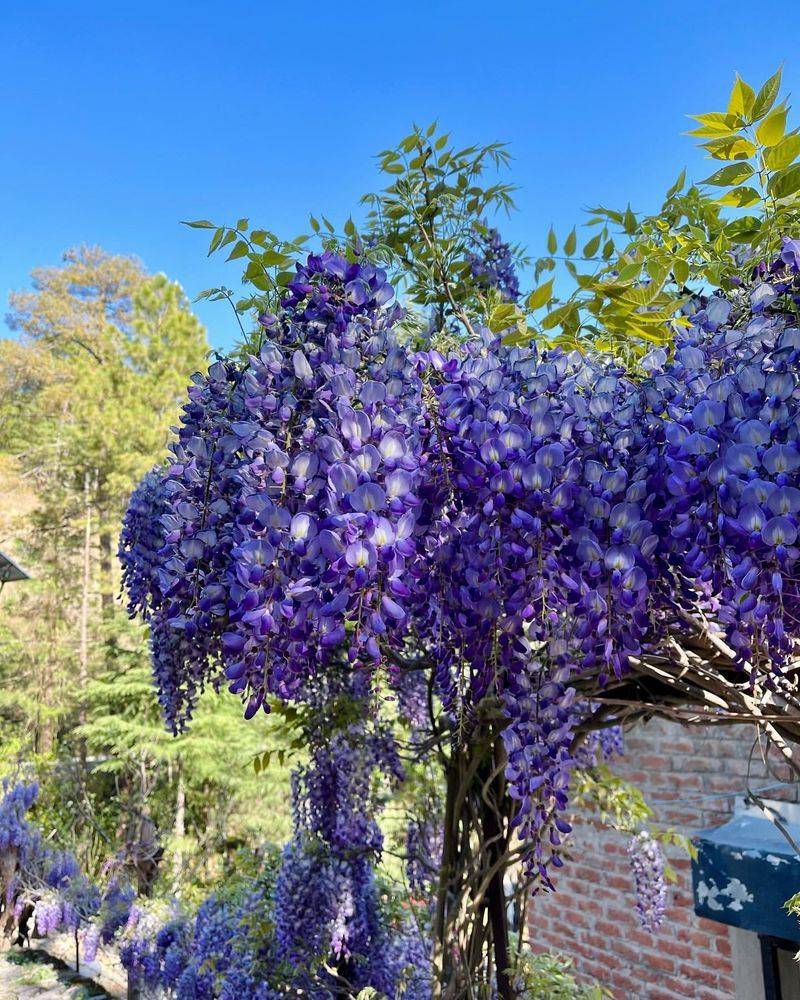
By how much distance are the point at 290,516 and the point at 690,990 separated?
3135mm

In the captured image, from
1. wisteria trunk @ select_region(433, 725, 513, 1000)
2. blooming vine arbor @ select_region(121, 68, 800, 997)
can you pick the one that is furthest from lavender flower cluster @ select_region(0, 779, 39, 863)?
blooming vine arbor @ select_region(121, 68, 800, 997)

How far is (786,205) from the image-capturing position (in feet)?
3.22

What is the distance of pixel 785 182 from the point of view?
979 millimetres

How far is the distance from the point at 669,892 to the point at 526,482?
2.99 m

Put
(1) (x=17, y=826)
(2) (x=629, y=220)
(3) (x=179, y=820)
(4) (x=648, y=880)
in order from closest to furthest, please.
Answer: (2) (x=629, y=220), (4) (x=648, y=880), (1) (x=17, y=826), (3) (x=179, y=820)

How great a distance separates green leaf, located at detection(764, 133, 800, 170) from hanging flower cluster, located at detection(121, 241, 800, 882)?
0.40 ft

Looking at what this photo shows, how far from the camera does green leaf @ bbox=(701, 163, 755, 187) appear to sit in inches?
38.2

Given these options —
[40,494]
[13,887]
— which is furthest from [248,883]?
[40,494]

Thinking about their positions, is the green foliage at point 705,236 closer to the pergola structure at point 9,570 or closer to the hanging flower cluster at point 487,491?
the hanging flower cluster at point 487,491

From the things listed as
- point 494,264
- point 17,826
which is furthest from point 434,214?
point 17,826

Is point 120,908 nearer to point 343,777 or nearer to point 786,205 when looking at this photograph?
point 343,777

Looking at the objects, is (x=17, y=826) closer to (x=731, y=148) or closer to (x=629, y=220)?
(x=629, y=220)

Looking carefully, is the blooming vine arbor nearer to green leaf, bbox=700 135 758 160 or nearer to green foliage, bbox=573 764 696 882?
green leaf, bbox=700 135 758 160

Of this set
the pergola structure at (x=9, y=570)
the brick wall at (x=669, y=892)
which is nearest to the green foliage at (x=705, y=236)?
the brick wall at (x=669, y=892)
